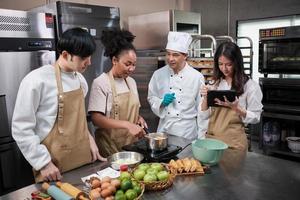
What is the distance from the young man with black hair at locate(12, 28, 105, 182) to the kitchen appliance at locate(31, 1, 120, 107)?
3.92 feet

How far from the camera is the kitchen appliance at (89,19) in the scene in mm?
2447

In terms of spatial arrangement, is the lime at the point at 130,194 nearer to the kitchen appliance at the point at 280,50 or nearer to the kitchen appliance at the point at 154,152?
the kitchen appliance at the point at 154,152

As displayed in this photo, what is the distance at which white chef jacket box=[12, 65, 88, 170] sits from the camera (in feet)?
4.07

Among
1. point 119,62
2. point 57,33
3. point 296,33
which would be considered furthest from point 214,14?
point 119,62

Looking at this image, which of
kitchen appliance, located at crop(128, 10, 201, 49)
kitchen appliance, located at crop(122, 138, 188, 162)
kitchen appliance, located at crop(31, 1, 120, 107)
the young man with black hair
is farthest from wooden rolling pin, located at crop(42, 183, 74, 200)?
kitchen appliance, located at crop(128, 10, 201, 49)

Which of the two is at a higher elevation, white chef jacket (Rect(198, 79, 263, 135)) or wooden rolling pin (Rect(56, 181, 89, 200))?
white chef jacket (Rect(198, 79, 263, 135))

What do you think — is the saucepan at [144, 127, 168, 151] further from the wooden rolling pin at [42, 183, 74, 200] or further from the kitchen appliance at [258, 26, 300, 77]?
the kitchen appliance at [258, 26, 300, 77]

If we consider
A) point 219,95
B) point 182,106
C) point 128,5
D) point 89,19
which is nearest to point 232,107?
point 219,95

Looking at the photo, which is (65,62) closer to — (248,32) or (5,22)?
(5,22)

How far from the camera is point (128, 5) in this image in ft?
12.3

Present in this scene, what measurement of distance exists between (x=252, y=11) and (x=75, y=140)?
3365 millimetres

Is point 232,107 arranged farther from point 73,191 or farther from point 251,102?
point 73,191

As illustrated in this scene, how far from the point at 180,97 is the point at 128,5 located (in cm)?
206

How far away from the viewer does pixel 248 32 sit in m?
4.09
